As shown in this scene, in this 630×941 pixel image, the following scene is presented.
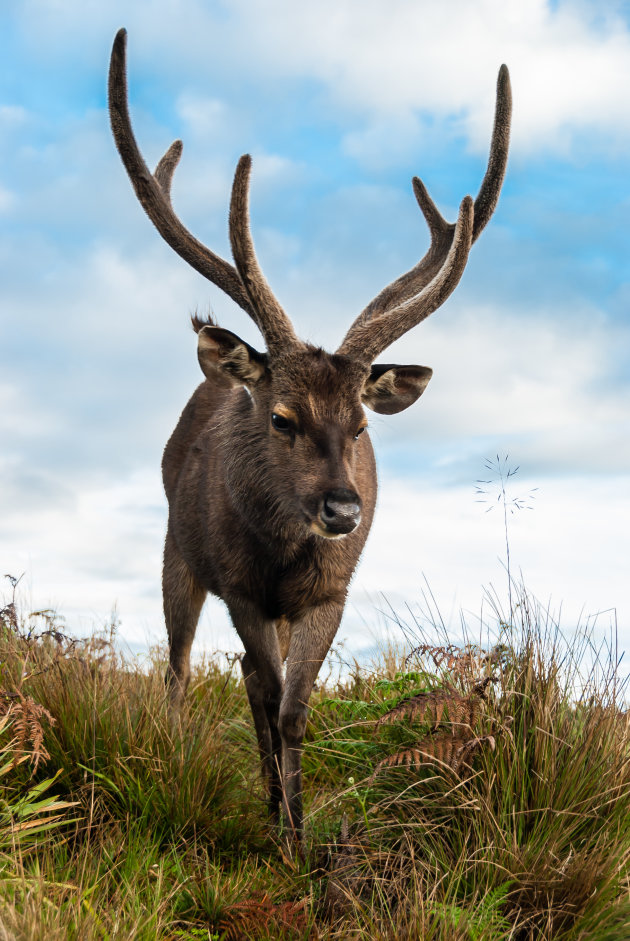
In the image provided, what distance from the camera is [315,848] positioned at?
4535mm

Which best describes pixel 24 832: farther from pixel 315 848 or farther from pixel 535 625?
pixel 535 625

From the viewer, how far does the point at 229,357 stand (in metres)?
5.44

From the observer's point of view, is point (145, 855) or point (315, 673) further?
point (315, 673)

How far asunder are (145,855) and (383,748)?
1.27m

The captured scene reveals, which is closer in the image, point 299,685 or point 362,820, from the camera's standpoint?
point 362,820

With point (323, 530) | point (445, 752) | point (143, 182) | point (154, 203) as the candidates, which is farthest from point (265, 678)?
point (143, 182)

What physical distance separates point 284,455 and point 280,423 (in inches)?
7.2

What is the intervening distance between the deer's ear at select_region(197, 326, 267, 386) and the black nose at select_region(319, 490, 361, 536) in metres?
1.07

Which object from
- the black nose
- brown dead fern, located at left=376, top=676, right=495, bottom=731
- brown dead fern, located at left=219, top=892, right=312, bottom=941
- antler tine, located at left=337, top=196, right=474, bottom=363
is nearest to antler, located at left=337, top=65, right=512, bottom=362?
antler tine, located at left=337, top=196, right=474, bottom=363

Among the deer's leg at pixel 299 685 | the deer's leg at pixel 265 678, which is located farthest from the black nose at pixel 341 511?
the deer's leg at pixel 265 678

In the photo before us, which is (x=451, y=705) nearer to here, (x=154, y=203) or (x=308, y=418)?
(x=308, y=418)

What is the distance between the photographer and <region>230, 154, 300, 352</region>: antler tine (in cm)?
545

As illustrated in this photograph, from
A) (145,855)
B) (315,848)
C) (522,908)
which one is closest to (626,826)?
(522,908)

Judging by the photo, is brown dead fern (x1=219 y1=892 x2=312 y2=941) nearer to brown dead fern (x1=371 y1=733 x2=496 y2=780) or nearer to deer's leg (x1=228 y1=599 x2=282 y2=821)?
brown dead fern (x1=371 y1=733 x2=496 y2=780)
